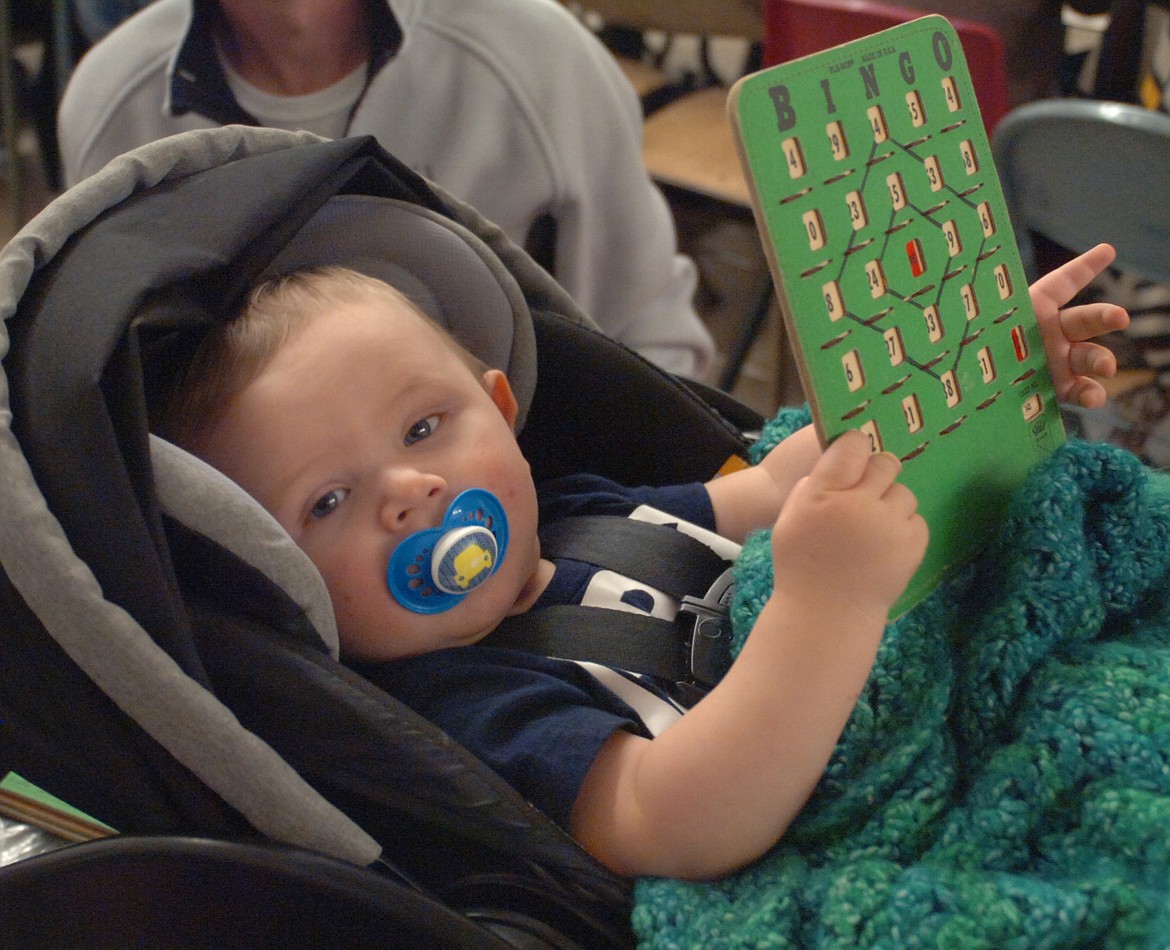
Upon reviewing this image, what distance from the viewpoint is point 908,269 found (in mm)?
635

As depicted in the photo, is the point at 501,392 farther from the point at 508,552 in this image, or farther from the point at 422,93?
the point at 422,93

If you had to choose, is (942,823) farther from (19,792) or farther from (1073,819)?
(19,792)

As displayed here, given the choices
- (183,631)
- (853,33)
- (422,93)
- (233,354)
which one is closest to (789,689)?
(183,631)

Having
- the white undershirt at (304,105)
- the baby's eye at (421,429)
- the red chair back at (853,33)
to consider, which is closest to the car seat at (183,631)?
the baby's eye at (421,429)

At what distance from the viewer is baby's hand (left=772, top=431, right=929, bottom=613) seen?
0.62 metres

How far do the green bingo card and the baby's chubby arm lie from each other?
0.13ft

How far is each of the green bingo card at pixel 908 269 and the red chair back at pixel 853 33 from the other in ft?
2.97

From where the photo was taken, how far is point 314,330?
81 cm

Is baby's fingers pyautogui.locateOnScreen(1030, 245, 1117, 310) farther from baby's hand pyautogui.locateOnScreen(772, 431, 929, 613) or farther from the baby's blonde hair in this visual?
the baby's blonde hair

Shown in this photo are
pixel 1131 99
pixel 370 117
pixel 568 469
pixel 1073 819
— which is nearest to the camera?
pixel 1073 819

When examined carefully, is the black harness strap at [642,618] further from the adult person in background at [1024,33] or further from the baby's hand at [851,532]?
the adult person in background at [1024,33]

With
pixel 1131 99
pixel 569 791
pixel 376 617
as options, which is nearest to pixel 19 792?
pixel 376 617

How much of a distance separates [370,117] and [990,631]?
1.04m

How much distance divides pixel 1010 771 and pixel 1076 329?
0.32 metres
